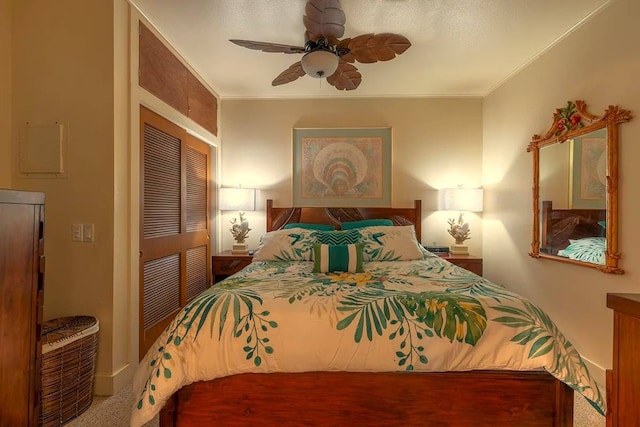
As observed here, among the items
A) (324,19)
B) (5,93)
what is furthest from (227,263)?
(324,19)

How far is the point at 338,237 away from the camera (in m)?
2.76

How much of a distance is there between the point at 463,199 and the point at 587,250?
127 centimetres

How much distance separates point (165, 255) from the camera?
2.52 m

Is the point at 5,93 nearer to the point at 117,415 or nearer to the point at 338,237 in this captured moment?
the point at 117,415

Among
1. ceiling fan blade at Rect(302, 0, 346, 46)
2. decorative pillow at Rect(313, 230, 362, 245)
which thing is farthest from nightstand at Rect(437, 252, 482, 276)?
ceiling fan blade at Rect(302, 0, 346, 46)

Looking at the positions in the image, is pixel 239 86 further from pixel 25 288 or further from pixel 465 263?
pixel 465 263

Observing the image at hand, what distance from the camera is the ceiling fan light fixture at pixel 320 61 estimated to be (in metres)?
1.76

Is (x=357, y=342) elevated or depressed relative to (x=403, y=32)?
depressed

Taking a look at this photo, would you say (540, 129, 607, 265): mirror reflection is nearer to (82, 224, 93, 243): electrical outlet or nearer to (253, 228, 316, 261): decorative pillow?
(253, 228, 316, 261): decorative pillow

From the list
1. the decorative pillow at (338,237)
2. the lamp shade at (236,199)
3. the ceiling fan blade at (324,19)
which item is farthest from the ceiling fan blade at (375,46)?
the lamp shade at (236,199)

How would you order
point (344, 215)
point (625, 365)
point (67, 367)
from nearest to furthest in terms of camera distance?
point (625, 365), point (67, 367), point (344, 215)

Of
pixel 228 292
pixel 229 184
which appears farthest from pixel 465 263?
pixel 229 184

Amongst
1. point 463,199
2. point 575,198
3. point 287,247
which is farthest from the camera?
point 463,199

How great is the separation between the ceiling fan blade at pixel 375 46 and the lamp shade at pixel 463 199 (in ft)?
6.22
